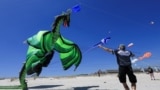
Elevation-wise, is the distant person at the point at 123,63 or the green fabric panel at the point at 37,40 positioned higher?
the green fabric panel at the point at 37,40

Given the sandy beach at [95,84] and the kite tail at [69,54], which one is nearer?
the sandy beach at [95,84]

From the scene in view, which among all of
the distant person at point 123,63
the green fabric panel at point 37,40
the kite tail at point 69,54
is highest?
the green fabric panel at point 37,40

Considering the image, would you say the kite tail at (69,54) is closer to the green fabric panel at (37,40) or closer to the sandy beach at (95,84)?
the green fabric panel at (37,40)

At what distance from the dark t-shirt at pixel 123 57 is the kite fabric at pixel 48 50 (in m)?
5.81

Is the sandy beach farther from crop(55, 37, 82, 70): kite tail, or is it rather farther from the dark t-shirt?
the dark t-shirt

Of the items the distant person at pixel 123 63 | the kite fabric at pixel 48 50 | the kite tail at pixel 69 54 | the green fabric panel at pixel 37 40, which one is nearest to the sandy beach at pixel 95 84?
the kite tail at pixel 69 54

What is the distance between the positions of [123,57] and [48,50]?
6.02 meters

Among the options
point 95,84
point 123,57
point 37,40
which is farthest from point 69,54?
point 95,84

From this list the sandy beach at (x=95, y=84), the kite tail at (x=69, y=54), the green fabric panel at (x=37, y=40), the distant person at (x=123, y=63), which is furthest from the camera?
the kite tail at (x=69, y=54)

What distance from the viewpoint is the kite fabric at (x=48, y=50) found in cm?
1411

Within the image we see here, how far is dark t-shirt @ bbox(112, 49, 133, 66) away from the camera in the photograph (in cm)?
876

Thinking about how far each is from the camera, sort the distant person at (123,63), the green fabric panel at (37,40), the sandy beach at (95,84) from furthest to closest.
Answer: the green fabric panel at (37,40) < the sandy beach at (95,84) < the distant person at (123,63)

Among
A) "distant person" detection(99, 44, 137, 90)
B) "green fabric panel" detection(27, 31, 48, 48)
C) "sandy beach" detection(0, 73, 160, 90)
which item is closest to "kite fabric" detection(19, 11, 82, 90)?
"green fabric panel" detection(27, 31, 48, 48)

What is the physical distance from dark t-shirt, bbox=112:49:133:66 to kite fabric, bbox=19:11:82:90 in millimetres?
5813
